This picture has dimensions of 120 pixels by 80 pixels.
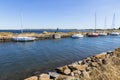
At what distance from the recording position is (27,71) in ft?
46.0

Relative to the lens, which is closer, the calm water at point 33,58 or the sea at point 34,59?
the sea at point 34,59

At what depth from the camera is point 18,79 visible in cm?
1184

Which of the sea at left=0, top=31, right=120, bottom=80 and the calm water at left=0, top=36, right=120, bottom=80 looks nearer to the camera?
the sea at left=0, top=31, right=120, bottom=80

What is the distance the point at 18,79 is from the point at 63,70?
137 inches

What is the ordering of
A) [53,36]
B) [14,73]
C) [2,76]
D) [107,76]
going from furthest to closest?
[53,36] → [14,73] → [2,76] → [107,76]

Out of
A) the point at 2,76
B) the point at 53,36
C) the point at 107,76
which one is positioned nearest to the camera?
the point at 107,76

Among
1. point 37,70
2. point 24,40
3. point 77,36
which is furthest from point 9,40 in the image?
point 37,70

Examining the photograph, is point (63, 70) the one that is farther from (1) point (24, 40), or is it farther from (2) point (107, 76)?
(1) point (24, 40)

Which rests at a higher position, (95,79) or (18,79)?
(95,79)

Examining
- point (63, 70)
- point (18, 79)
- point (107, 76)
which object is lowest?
point (18, 79)

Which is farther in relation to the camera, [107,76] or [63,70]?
[63,70]

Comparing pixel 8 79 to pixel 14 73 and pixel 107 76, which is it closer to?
Result: pixel 14 73

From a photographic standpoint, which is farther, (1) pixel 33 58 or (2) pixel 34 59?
(1) pixel 33 58

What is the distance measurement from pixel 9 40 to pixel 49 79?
3971 cm
